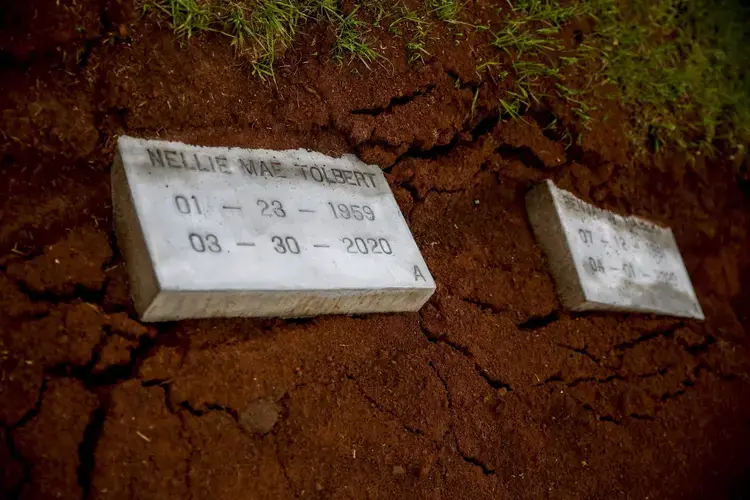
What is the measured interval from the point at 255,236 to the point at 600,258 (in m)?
1.47

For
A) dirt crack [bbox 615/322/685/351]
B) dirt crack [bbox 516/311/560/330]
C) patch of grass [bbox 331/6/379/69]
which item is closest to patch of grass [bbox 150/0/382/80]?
patch of grass [bbox 331/6/379/69]

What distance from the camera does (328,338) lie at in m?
1.84

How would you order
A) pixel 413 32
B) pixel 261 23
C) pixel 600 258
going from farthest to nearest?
1. pixel 600 258
2. pixel 413 32
3. pixel 261 23

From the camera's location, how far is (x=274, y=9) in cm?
194

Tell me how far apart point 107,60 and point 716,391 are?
279 centimetres

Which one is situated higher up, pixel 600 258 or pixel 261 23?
pixel 261 23

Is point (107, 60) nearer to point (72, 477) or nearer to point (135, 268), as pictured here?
point (135, 268)

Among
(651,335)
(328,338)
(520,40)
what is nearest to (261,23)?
(328,338)

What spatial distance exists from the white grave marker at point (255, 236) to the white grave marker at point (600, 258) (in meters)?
0.73

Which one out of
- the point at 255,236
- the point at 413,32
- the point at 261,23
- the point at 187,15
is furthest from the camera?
the point at 413,32

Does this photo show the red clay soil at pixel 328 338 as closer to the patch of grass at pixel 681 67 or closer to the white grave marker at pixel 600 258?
the white grave marker at pixel 600 258

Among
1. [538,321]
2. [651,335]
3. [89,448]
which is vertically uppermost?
[89,448]

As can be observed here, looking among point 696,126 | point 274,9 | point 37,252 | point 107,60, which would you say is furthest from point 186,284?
point 696,126

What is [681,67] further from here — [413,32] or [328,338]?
[328,338]
